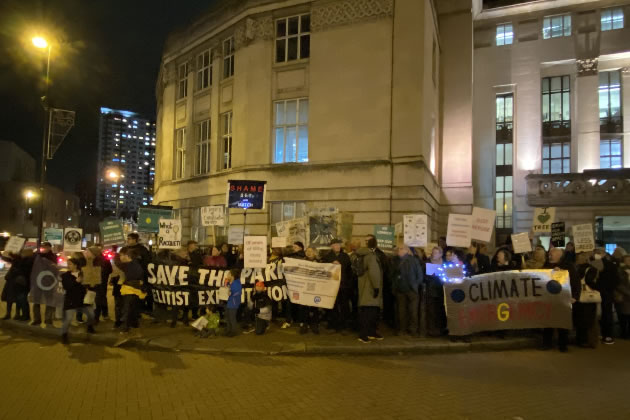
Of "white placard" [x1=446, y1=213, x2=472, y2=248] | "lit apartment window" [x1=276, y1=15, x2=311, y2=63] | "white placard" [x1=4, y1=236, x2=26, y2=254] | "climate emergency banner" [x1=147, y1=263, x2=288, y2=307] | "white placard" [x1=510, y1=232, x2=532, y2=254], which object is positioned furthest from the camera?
"lit apartment window" [x1=276, y1=15, x2=311, y2=63]

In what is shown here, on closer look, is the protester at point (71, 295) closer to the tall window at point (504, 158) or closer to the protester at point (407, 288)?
the protester at point (407, 288)

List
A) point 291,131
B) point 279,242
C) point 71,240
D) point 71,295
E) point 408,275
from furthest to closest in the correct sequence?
point 291,131 < point 71,240 < point 279,242 < point 408,275 < point 71,295

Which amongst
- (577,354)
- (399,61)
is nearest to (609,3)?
(399,61)

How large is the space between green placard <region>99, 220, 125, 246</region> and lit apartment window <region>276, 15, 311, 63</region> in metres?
10.5

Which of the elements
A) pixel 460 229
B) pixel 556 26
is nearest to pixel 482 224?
pixel 460 229

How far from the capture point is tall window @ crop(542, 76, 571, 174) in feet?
86.9

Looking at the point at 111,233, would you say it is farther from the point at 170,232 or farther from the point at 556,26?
the point at 556,26

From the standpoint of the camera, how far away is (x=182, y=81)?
87.0ft

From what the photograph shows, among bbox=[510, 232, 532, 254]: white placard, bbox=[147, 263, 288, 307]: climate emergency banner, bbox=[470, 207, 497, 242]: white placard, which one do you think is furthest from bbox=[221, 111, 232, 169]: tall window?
bbox=[510, 232, 532, 254]: white placard

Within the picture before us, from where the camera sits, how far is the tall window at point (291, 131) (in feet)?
63.7

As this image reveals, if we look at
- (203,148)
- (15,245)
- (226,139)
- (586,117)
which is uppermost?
(586,117)

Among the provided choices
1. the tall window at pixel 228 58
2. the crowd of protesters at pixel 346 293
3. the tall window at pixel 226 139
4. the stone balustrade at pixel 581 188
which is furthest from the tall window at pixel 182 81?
the stone balustrade at pixel 581 188

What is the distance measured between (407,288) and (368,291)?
2.98 ft

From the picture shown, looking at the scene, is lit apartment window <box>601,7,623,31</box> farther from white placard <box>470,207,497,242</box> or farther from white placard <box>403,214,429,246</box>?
white placard <box>470,207,497,242</box>
